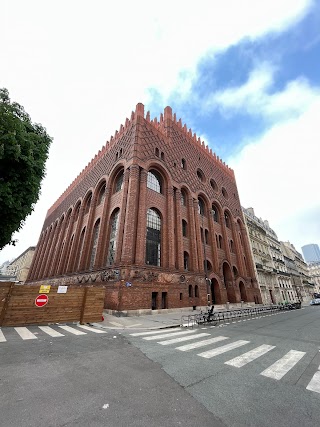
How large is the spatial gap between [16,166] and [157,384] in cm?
1183

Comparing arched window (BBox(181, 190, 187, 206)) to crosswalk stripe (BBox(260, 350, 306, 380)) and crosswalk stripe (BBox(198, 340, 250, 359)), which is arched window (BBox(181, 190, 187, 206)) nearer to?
crosswalk stripe (BBox(198, 340, 250, 359))

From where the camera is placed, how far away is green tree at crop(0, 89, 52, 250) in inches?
361

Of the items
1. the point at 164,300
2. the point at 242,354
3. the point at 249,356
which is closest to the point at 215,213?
the point at 164,300

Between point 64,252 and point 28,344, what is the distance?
2571cm

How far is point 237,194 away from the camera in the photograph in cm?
4209

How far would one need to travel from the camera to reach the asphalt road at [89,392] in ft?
9.78

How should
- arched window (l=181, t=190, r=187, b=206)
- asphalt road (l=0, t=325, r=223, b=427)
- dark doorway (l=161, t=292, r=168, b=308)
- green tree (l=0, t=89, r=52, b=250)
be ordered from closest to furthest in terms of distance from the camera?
asphalt road (l=0, t=325, r=223, b=427) → green tree (l=0, t=89, r=52, b=250) → dark doorway (l=161, t=292, r=168, b=308) → arched window (l=181, t=190, r=187, b=206)

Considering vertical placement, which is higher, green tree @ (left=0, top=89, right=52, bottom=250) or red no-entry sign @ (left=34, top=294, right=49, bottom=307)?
green tree @ (left=0, top=89, right=52, bottom=250)

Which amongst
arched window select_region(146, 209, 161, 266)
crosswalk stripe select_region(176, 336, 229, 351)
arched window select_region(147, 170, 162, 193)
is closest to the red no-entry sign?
crosswalk stripe select_region(176, 336, 229, 351)

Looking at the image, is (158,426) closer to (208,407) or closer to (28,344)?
(208,407)

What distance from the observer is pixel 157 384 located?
4.21 m

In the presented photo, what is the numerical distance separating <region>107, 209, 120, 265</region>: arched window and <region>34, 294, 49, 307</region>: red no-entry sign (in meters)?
8.71

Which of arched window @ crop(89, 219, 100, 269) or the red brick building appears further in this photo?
arched window @ crop(89, 219, 100, 269)

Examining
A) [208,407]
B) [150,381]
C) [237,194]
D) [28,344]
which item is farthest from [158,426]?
[237,194]
